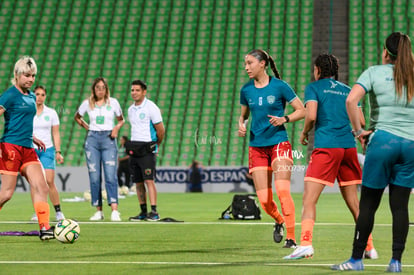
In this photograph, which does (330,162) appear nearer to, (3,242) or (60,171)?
(3,242)

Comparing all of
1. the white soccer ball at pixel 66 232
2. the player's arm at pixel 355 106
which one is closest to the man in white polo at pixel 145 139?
the white soccer ball at pixel 66 232

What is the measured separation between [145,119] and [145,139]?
336 millimetres

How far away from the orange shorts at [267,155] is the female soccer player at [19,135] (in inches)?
101

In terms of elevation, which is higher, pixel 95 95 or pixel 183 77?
pixel 183 77

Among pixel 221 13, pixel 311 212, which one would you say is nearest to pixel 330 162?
pixel 311 212

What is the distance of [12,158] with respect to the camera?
9.13 m

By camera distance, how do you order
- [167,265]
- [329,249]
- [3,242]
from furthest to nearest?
1. [3,242]
2. [329,249]
3. [167,265]

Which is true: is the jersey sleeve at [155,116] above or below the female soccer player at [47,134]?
above

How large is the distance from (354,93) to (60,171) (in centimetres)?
2019

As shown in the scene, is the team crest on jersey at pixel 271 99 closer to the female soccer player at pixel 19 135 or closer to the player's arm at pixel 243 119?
the player's arm at pixel 243 119

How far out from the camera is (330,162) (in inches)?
301

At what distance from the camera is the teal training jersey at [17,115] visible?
29.9 ft

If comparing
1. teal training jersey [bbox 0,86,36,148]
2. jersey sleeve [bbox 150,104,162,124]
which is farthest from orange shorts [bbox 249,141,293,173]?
jersey sleeve [bbox 150,104,162,124]

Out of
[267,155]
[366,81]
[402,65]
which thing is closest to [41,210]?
[267,155]
